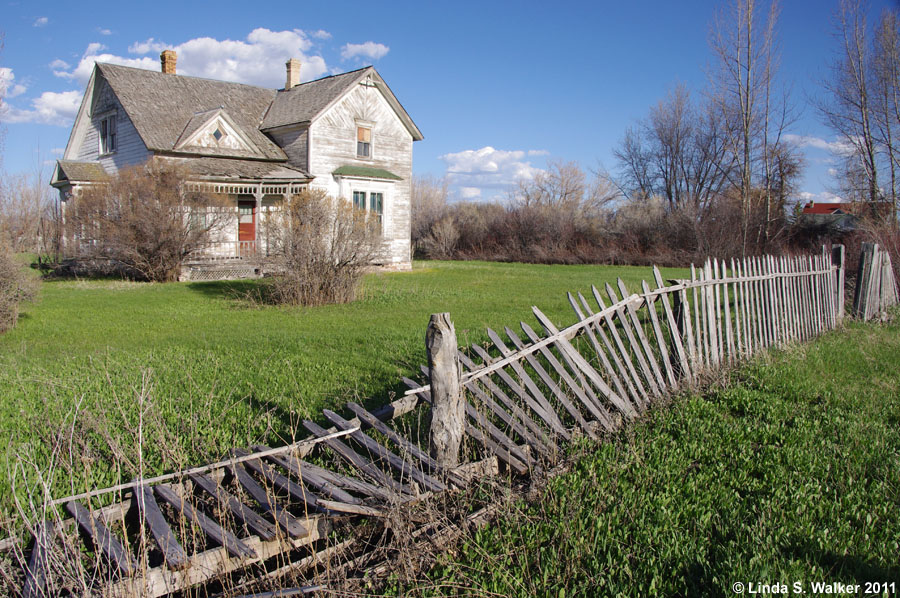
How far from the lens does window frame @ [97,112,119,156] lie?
21227mm

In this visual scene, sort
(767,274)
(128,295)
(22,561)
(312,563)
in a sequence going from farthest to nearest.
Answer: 1. (128,295)
2. (767,274)
3. (312,563)
4. (22,561)

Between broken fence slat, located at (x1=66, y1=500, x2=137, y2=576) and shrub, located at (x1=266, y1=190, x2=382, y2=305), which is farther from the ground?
shrub, located at (x1=266, y1=190, x2=382, y2=305)

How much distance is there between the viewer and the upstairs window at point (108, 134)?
21.3m

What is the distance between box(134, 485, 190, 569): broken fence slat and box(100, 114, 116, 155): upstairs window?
70.6 feet

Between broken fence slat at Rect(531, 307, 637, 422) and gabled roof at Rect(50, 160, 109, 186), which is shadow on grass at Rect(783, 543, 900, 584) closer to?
broken fence slat at Rect(531, 307, 637, 422)

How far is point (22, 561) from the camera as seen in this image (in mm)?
2604

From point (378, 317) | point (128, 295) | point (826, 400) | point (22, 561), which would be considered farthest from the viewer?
point (128, 295)

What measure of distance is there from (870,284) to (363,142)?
17.3 m

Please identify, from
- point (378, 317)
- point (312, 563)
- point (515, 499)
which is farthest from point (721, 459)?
point (378, 317)

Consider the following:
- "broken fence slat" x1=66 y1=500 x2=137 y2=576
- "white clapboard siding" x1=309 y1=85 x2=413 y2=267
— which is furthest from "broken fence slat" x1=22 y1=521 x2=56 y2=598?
"white clapboard siding" x1=309 y1=85 x2=413 y2=267

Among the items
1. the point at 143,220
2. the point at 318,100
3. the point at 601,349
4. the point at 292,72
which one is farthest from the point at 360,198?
the point at 601,349

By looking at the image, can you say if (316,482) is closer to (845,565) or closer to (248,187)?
(845,565)

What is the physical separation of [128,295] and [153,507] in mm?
12516

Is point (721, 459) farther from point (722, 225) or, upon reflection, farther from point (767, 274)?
point (722, 225)
